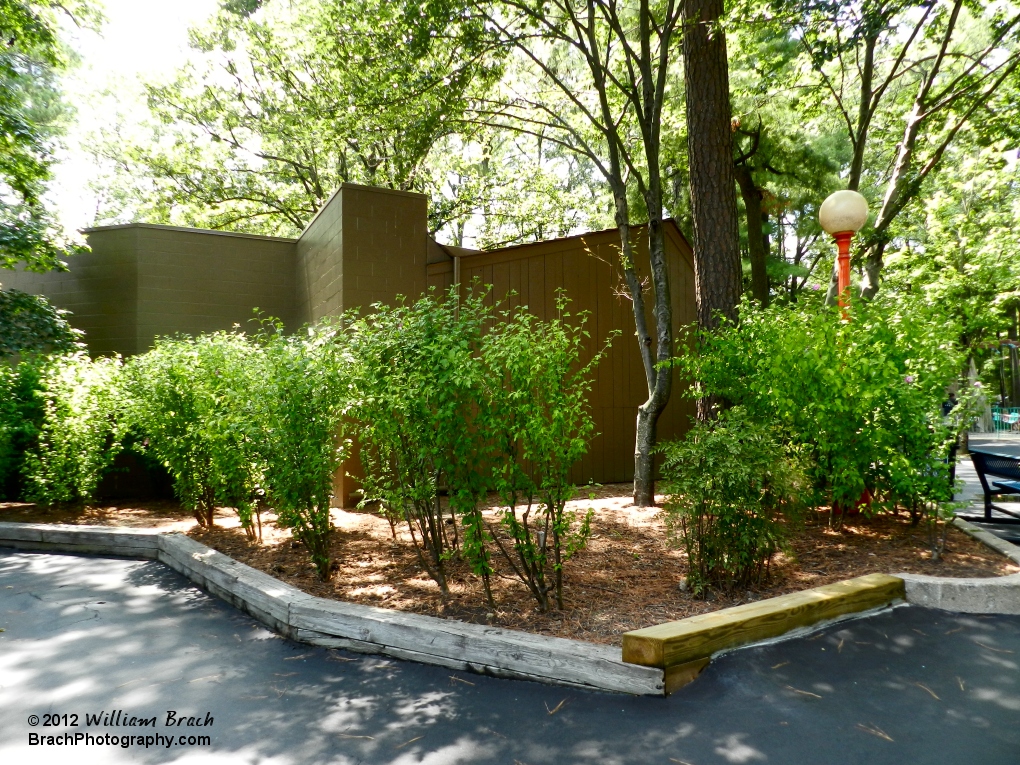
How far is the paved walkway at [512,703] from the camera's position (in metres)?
2.78

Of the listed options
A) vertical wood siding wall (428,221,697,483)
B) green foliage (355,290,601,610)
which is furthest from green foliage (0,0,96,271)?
green foliage (355,290,601,610)

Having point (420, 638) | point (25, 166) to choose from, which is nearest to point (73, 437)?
point (25, 166)

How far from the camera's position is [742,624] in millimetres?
3633

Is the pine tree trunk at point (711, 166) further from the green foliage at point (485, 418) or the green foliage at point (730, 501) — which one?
the green foliage at point (485, 418)

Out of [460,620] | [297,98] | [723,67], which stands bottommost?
[460,620]

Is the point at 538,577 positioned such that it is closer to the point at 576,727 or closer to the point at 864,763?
the point at 576,727

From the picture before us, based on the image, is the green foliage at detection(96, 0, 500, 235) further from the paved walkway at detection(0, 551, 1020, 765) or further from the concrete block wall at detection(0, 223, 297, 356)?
the paved walkway at detection(0, 551, 1020, 765)

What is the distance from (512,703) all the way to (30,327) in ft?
29.2

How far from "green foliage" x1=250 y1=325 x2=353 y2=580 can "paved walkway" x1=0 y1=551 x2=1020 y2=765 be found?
87 centimetres

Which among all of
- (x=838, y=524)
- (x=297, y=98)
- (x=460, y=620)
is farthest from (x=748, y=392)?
(x=297, y=98)

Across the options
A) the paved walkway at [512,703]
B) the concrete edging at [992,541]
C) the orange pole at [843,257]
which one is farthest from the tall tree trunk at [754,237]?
the paved walkway at [512,703]

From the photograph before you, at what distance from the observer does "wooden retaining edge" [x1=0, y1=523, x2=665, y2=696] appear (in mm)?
3354

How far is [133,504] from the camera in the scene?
870 centimetres

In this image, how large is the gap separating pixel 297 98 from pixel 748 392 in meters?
15.3
